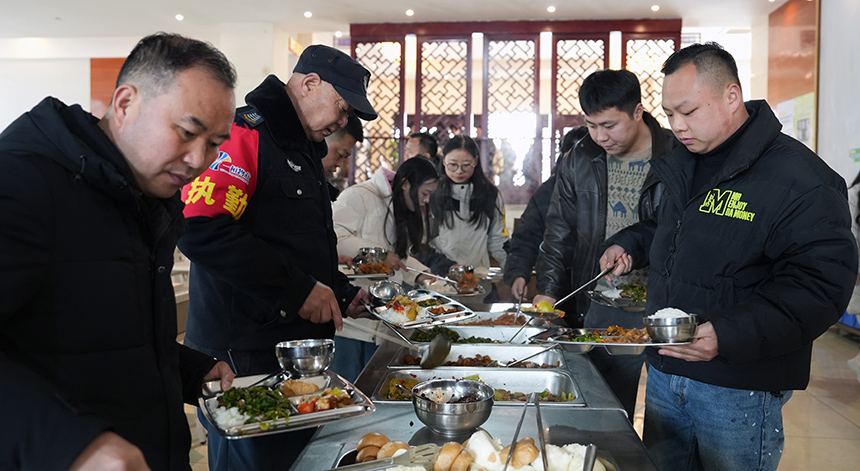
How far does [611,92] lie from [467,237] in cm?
167

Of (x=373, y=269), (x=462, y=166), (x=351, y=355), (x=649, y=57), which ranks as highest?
(x=649, y=57)

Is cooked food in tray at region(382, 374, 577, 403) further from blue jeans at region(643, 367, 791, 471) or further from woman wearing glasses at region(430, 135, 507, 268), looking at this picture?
woman wearing glasses at region(430, 135, 507, 268)

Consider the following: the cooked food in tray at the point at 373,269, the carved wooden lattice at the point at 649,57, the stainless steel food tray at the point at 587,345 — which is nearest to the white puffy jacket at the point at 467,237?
the cooked food in tray at the point at 373,269

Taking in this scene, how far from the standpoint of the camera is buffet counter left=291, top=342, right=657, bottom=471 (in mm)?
1162

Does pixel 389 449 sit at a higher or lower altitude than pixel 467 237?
lower

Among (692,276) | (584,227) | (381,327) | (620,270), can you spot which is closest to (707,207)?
(692,276)

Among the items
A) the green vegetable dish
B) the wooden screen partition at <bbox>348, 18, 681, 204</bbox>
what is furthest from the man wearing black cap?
the wooden screen partition at <bbox>348, 18, 681, 204</bbox>

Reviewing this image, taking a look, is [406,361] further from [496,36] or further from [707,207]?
[496,36]

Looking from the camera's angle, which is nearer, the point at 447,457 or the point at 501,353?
the point at 447,457

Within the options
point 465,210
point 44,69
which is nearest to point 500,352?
point 465,210

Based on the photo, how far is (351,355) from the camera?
2.67 meters

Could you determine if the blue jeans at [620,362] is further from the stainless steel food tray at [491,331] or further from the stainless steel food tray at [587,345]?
the stainless steel food tray at [587,345]

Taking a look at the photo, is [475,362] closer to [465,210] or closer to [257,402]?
[257,402]

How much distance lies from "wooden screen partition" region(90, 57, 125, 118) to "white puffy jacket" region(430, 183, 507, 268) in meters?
8.04
